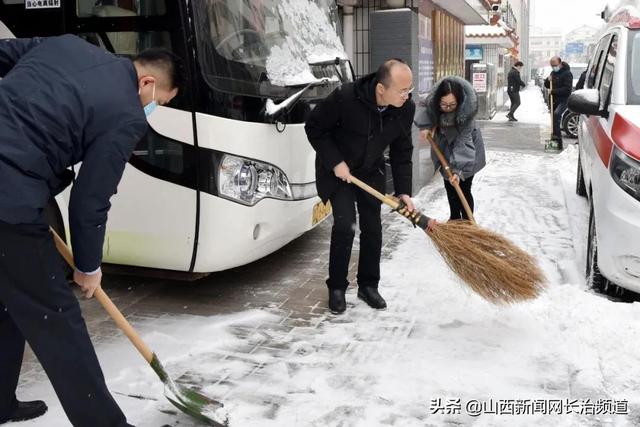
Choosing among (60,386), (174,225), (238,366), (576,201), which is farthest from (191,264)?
(576,201)

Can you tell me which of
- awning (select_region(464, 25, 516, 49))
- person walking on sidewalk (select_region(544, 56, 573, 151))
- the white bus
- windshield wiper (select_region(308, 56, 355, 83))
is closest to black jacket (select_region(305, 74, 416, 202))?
the white bus

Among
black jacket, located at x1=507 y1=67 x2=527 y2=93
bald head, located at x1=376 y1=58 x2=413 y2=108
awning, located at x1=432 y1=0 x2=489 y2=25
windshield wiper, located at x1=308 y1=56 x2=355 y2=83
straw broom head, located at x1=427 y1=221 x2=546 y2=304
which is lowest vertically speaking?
straw broom head, located at x1=427 y1=221 x2=546 y2=304

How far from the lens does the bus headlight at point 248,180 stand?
14.1ft

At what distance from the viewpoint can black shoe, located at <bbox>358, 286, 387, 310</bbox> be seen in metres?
4.68

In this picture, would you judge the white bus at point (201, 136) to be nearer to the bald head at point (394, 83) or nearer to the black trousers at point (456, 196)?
the bald head at point (394, 83)

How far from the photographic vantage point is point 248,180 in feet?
14.5

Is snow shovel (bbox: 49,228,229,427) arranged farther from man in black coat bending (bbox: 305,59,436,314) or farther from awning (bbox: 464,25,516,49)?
awning (bbox: 464,25,516,49)

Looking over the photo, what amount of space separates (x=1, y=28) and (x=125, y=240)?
1626mm

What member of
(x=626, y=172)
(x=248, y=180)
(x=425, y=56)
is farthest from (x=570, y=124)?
(x=248, y=180)

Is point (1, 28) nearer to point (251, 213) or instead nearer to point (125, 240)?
point (125, 240)

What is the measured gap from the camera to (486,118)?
66.9 feet

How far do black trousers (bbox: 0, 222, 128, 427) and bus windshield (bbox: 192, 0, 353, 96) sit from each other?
1877 millimetres

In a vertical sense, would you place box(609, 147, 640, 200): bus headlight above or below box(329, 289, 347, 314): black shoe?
above

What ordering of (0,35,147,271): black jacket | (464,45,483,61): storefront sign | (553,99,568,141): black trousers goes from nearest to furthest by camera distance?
(0,35,147,271): black jacket → (553,99,568,141): black trousers → (464,45,483,61): storefront sign
